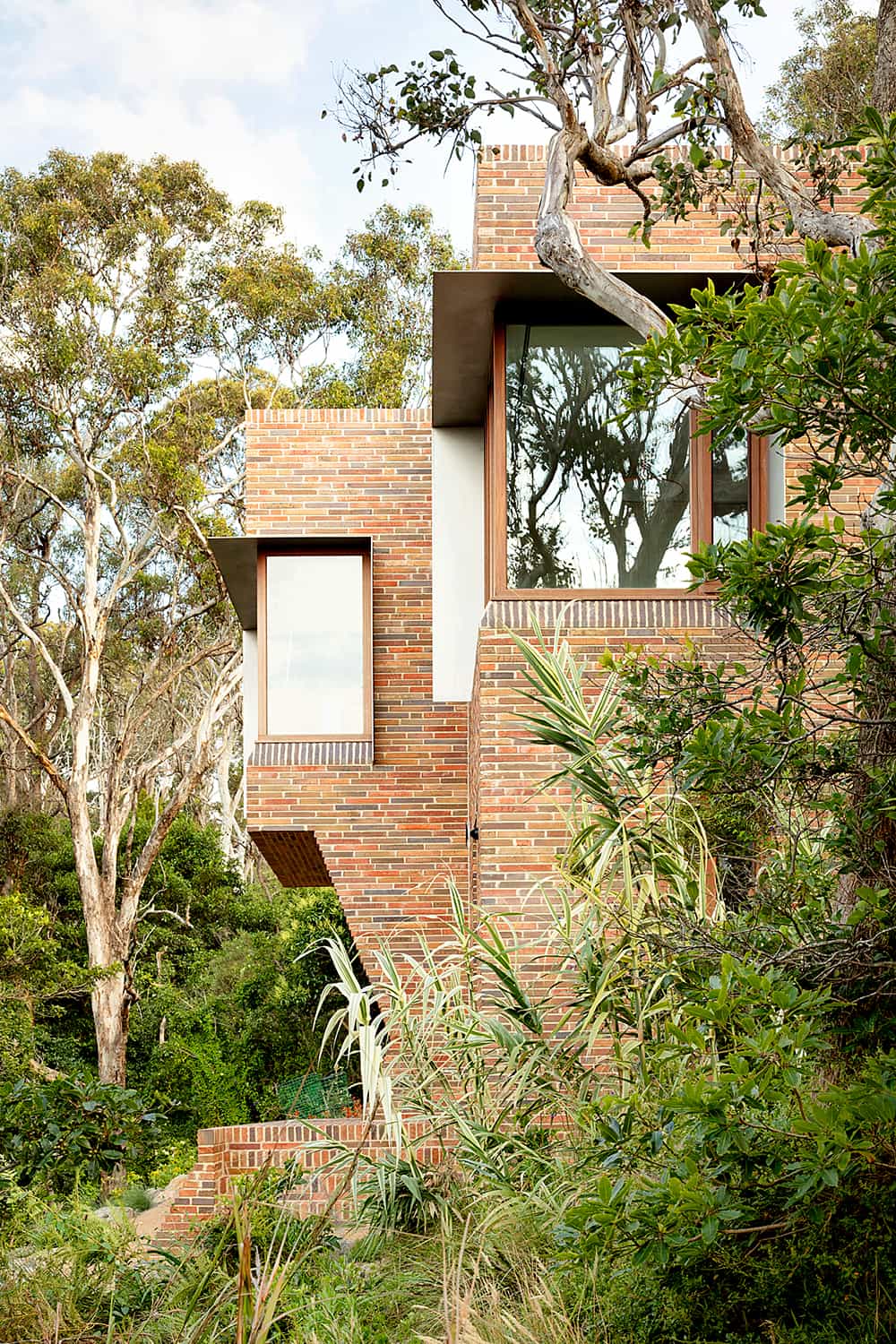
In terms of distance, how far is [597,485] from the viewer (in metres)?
8.23

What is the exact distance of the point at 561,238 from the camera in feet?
20.0

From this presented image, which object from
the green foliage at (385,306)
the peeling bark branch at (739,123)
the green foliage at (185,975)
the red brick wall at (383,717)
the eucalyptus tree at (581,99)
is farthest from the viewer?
the green foliage at (385,306)

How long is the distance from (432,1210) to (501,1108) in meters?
0.56

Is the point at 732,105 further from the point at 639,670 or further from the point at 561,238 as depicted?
the point at 639,670

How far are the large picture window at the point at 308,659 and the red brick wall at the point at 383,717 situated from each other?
172 mm

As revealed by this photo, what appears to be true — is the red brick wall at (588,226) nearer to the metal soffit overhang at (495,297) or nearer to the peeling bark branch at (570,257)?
the metal soffit overhang at (495,297)

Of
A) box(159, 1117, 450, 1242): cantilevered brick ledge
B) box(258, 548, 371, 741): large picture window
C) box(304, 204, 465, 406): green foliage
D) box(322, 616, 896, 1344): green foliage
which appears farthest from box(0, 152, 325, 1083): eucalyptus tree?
box(322, 616, 896, 1344): green foliage

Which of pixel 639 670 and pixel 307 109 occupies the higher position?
pixel 307 109

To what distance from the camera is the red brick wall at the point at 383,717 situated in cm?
1073

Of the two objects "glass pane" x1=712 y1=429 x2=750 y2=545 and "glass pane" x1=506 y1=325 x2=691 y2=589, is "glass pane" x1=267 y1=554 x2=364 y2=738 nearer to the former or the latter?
"glass pane" x1=506 y1=325 x2=691 y2=589

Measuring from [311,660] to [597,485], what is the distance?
350 centimetres

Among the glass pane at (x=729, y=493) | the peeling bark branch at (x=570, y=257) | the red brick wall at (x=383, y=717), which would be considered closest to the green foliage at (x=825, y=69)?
the red brick wall at (x=383, y=717)

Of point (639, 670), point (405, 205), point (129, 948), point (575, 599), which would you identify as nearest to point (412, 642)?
point (575, 599)

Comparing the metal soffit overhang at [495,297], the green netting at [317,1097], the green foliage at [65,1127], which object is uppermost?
the metal soffit overhang at [495,297]
